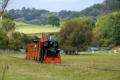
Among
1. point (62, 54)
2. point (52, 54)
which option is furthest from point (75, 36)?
point (52, 54)

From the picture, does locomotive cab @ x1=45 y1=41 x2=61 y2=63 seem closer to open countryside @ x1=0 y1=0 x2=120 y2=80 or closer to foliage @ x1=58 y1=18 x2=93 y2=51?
open countryside @ x1=0 y1=0 x2=120 y2=80

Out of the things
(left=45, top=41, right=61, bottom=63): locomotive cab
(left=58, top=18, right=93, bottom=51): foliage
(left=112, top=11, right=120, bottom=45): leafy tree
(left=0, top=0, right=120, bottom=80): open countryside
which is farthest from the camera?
(left=112, top=11, right=120, bottom=45): leafy tree

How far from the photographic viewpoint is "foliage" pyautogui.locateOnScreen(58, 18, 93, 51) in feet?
236

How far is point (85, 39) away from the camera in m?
72.1

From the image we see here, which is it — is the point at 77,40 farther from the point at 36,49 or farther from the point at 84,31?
the point at 36,49

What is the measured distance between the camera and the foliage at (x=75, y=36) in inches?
2827

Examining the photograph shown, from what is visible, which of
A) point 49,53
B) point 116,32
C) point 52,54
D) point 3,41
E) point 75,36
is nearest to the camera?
point 52,54

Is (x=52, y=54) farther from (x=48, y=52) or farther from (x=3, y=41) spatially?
(x=3, y=41)

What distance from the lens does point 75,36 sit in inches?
2827

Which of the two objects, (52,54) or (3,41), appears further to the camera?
(3,41)

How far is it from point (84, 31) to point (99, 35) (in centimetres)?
5629

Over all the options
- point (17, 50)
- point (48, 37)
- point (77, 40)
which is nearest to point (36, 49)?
point (48, 37)

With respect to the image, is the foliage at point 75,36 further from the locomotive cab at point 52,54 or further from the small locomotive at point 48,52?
the locomotive cab at point 52,54

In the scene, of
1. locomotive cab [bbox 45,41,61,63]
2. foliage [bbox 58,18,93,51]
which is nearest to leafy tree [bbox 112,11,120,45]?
foliage [bbox 58,18,93,51]
